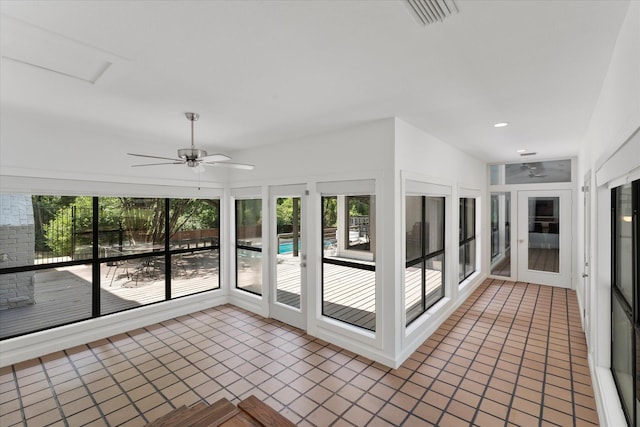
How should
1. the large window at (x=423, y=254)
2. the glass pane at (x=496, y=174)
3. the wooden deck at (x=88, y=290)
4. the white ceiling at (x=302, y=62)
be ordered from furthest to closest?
the glass pane at (x=496, y=174) → the large window at (x=423, y=254) → the wooden deck at (x=88, y=290) → the white ceiling at (x=302, y=62)

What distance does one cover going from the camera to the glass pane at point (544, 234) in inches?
228

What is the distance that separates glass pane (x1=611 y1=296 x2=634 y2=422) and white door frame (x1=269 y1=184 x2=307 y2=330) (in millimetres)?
2920

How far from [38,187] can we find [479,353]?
16.7 ft

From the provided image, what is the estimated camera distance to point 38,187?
3291 mm

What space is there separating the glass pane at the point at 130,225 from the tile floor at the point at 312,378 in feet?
3.68

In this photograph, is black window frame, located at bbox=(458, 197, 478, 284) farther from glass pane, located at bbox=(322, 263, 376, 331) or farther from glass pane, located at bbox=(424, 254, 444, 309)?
glass pane, located at bbox=(322, 263, 376, 331)

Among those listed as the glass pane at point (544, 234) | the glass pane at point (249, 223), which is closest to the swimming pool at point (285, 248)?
the glass pane at point (249, 223)

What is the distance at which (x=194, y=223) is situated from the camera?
190 inches

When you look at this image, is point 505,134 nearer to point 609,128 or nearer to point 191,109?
point 609,128

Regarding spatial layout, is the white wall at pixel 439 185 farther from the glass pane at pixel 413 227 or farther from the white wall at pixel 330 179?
the glass pane at pixel 413 227

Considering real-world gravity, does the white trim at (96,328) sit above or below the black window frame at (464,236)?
below

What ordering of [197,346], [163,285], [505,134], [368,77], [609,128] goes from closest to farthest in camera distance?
[609,128] → [368,77] → [197,346] → [505,134] → [163,285]

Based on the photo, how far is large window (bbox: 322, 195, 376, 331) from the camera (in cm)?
342

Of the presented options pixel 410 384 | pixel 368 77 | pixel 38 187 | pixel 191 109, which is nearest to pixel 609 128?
pixel 368 77
